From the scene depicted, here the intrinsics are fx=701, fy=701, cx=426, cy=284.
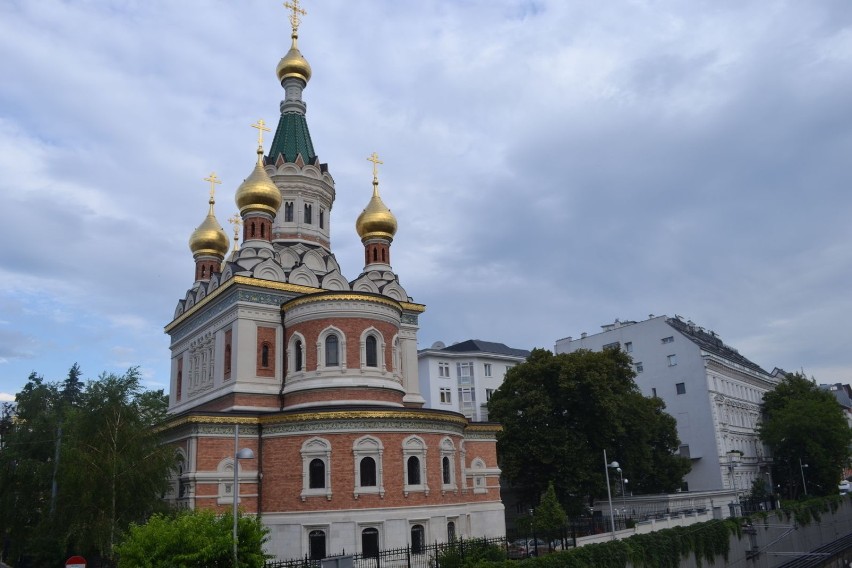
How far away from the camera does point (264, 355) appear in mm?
28188

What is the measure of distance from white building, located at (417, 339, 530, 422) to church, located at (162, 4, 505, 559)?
804 inches

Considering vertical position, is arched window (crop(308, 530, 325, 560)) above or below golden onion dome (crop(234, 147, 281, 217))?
below

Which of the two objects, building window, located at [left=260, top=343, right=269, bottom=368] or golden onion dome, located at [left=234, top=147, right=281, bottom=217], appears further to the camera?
golden onion dome, located at [left=234, top=147, right=281, bottom=217]

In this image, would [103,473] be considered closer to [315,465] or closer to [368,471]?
[315,465]

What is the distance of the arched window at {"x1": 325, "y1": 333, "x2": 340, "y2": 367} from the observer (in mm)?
26812

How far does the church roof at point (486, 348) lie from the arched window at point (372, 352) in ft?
96.2

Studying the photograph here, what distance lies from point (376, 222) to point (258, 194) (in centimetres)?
573

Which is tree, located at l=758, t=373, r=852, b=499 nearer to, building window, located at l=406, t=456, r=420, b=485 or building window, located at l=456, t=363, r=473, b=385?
building window, located at l=456, t=363, r=473, b=385

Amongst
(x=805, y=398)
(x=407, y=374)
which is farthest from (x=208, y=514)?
(x=805, y=398)

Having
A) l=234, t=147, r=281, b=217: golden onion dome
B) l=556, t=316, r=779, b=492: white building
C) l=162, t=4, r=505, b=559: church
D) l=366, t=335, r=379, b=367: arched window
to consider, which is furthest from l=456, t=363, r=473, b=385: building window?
l=366, t=335, r=379, b=367: arched window

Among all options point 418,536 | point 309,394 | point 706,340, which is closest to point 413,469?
point 418,536

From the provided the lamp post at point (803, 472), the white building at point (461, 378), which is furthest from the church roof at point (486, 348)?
the lamp post at point (803, 472)

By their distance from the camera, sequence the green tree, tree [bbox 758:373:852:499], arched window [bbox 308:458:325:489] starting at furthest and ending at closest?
tree [bbox 758:373:852:499] < arched window [bbox 308:458:325:489] < the green tree

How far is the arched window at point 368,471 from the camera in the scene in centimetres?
2373
